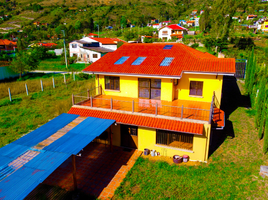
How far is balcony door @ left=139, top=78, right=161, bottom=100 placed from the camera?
16750 millimetres

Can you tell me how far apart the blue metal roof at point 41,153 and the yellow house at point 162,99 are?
198 centimetres

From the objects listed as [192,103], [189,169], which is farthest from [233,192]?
[192,103]

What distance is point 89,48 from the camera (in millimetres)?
56031

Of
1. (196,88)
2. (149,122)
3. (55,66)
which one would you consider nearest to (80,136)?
(149,122)

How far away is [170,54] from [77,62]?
44810 mm

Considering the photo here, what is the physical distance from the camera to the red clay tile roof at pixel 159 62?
51.4 ft

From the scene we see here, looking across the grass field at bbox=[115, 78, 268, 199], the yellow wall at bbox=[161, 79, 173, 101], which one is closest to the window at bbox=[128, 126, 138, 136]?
the grass field at bbox=[115, 78, 268, 199]

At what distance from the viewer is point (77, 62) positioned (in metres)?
58.6

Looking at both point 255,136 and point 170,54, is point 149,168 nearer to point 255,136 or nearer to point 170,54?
point 255,136

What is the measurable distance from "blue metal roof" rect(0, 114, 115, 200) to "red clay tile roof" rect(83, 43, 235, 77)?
5.19m

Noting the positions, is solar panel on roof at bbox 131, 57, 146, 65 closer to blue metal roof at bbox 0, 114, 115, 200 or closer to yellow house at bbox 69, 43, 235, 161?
yellow house at bbox 69, 43, 235, 161

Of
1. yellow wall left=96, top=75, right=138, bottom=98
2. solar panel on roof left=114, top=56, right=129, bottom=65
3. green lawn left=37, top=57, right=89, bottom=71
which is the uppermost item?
solar panel on roof left=114, top=56, right=129, bottom=65

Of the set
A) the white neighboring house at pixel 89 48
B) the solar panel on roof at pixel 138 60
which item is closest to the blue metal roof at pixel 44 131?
the solar panel on roof at pixel 138 60

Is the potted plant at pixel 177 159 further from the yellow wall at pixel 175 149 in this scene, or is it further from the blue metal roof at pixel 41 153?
the blue metal roof at pixel 41 153
